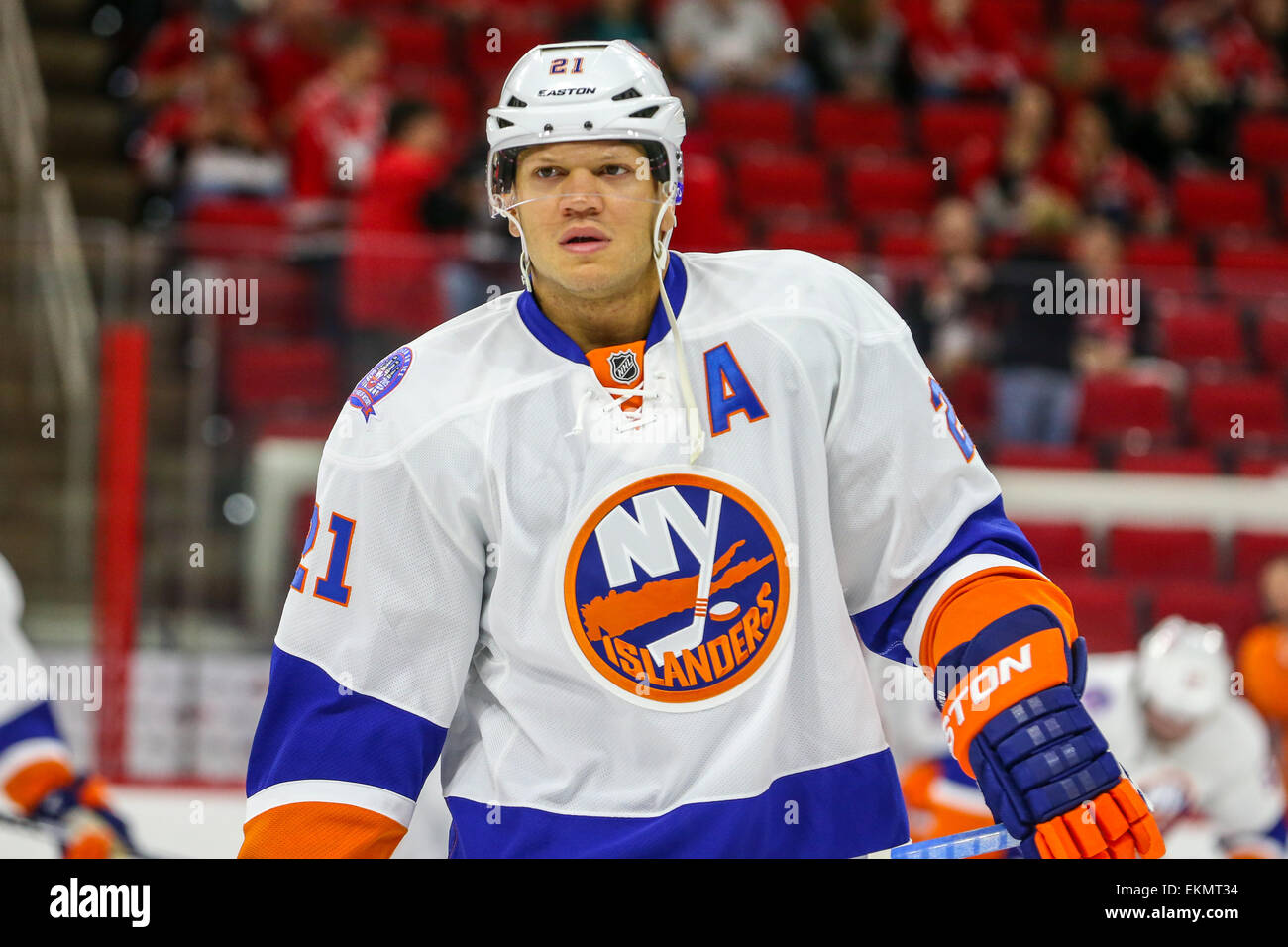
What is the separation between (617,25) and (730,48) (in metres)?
0.72

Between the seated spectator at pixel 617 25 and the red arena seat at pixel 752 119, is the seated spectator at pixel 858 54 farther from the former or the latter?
the seated spectator at pixel 617 25

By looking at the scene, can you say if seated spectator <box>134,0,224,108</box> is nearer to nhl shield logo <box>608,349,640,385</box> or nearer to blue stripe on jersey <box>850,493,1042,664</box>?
nhl shield logo <box>608,349,640,385</box>

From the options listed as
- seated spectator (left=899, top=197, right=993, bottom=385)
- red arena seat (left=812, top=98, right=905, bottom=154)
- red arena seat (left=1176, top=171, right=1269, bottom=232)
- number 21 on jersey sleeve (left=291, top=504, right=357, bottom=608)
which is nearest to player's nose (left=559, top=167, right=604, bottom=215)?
number 21 on jersey sleeve (left=291, top=504, right=357, bottom=608)

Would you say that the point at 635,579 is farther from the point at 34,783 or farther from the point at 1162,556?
the point at 1162,556

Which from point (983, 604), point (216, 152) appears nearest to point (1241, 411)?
point (216, 152)

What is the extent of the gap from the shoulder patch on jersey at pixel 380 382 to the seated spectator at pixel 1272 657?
3.78 m

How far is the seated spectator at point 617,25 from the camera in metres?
7.07

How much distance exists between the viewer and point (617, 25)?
23.6 feet

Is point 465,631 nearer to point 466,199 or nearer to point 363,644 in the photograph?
point 363,644

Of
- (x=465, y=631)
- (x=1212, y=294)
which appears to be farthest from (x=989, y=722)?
(x=1212, y=294)

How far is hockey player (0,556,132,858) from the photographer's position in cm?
347

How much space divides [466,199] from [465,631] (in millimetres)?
3791

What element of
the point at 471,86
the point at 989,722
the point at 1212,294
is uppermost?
the point at 471,86

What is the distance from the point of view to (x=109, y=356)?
4934mm
